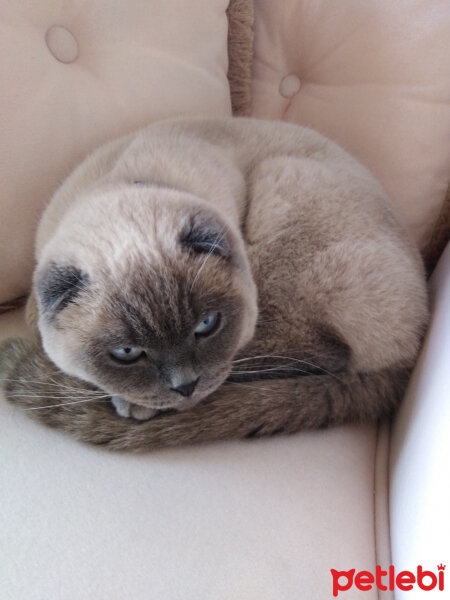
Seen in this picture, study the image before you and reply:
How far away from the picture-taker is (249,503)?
0.81 meters

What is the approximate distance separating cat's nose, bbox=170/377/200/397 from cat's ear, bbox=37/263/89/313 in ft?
0.76

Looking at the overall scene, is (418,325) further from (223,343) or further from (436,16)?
(436,16)

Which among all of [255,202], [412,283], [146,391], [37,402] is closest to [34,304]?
[37,402]

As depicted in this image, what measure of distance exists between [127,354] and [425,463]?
0.50 m

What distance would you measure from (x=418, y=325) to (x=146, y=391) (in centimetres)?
55

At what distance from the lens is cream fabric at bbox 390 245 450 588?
0.66 metres

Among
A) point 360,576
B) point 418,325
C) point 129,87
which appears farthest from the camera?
point 129,87

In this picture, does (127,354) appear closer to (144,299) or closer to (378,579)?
(144,299)

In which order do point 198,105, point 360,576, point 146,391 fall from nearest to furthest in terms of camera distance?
point 360,576
point 146,391
point 198,105

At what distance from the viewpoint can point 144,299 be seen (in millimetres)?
822

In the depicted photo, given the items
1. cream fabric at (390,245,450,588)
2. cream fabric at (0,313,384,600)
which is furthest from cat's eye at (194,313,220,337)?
cream fabric at (390,245,450,588)

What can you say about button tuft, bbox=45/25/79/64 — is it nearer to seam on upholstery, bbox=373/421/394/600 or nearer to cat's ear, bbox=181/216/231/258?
cat's ear, bbox=181/216/231/258

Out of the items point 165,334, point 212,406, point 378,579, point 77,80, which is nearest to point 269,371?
point 212,406

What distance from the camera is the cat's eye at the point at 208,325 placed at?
89 cm
